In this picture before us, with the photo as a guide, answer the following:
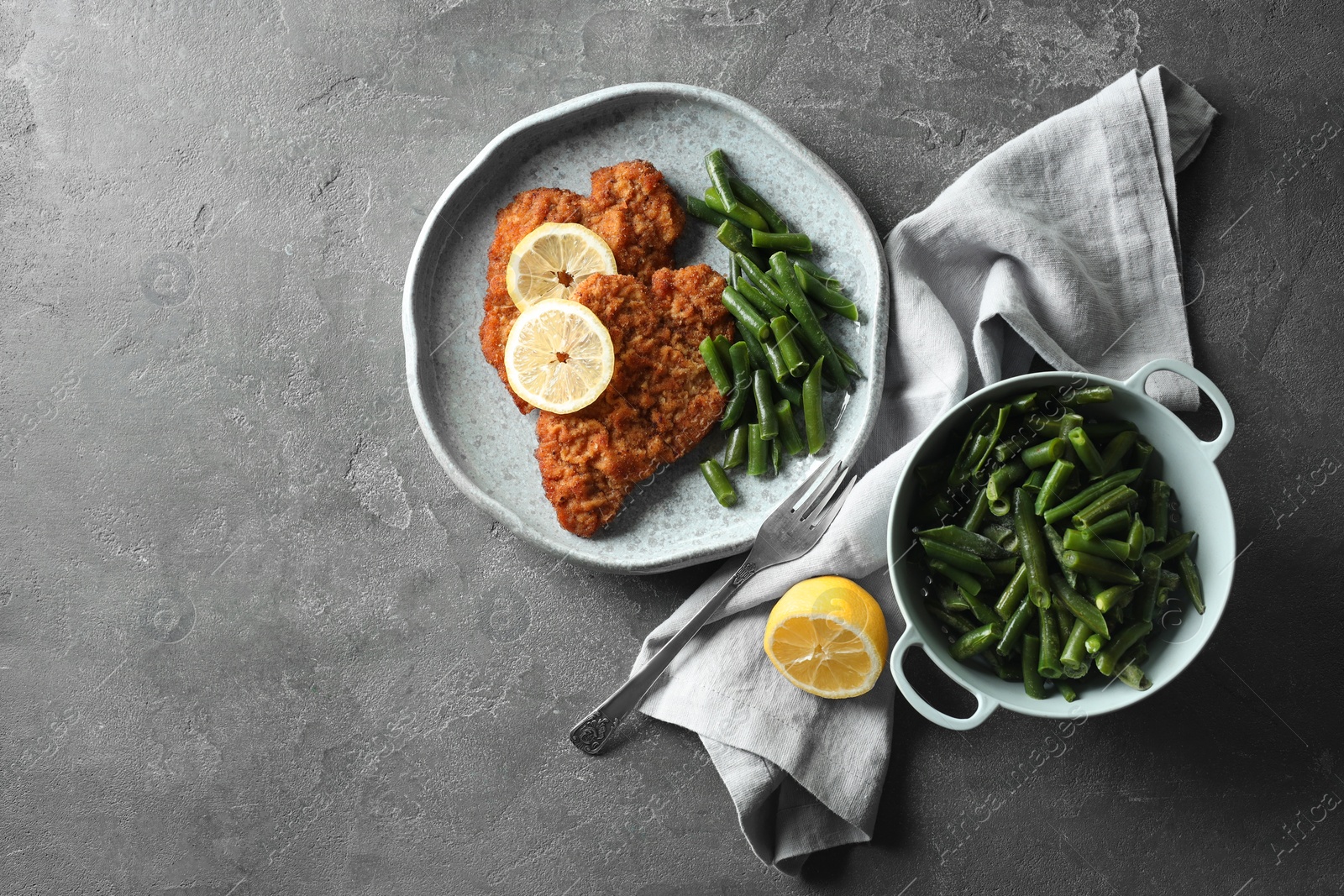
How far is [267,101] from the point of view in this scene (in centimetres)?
365

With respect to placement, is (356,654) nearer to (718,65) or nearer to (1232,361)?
(718,65)

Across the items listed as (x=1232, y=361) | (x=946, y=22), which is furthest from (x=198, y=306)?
(x=1232, y=361)

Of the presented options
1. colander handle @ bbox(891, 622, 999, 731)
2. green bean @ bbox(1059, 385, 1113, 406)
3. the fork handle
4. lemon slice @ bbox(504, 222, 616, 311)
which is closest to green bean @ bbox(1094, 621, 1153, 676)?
colander handle @ bbox(891, 622, 999, 731)

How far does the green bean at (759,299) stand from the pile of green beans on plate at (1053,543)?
0.83 m

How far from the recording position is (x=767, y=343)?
3.23m

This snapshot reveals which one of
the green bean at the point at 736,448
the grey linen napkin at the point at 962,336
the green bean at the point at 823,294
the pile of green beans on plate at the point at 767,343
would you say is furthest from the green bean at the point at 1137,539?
the green bean at the point at 736,448

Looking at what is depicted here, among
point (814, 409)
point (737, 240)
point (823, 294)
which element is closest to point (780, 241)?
point (737, 240)

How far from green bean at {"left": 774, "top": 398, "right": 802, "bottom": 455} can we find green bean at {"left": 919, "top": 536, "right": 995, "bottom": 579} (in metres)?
0.65

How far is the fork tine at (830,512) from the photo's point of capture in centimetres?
317

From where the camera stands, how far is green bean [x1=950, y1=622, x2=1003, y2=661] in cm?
272

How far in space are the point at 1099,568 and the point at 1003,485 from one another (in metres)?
0.36

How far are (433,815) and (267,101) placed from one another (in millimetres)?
3011

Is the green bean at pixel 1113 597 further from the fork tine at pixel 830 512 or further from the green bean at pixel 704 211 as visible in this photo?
the green bean at pixel 704 211

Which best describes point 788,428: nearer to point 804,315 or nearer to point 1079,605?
point 804,315
